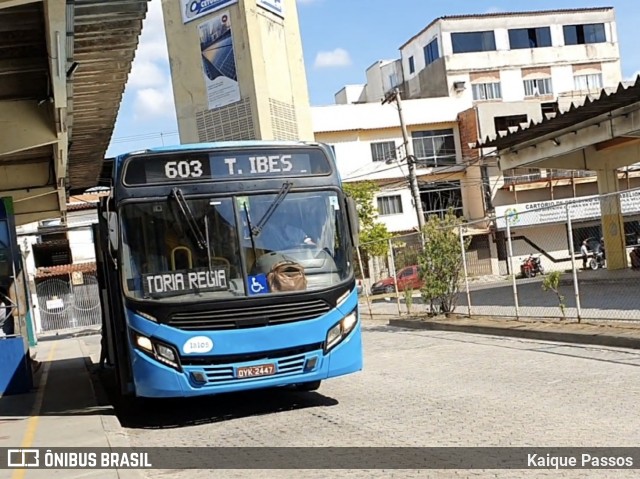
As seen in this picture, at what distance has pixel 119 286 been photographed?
9.25 m

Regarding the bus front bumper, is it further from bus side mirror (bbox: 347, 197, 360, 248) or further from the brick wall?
the brick wall

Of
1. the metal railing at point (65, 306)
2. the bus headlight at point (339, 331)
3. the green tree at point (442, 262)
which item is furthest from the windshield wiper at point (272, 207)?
the metal railing at point (65, 306)

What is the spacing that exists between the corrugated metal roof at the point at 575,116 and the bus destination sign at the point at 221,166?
10641 mm

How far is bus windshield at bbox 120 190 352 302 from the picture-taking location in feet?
29.4

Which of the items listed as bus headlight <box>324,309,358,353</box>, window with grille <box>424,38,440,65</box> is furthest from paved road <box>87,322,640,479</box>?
window with grille <box>424,38,440,65</box>

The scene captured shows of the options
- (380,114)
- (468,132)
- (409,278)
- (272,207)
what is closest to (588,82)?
(468,132)

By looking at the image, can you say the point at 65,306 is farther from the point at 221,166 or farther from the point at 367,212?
the point at 221,166

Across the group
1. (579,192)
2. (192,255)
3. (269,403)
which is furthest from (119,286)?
(579,192)

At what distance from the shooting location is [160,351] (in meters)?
8.79

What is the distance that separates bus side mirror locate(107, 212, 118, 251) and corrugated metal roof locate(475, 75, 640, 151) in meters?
12.7

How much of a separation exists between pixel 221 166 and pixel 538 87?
171 ft

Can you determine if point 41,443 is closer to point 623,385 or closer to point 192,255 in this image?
point 192,255

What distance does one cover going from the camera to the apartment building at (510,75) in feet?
163

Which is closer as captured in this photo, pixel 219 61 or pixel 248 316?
pixel 248 316
